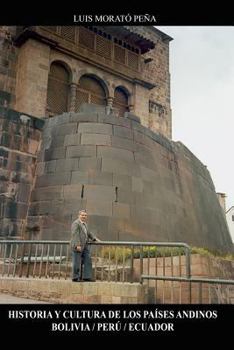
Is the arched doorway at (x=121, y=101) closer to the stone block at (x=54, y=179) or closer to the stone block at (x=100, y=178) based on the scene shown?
the stone block at (x=100, y=178)

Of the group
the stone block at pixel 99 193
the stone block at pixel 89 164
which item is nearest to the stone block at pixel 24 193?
the stone block at pixel 89 164

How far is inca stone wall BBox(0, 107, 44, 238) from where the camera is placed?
12.3m

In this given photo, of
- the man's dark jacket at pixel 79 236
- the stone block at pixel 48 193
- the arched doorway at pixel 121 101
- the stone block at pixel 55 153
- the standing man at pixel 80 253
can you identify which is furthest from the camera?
the arched doorway at pixel 121 101

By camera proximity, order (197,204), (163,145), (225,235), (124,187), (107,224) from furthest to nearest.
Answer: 1. (225,235)
2. (197,204)
3. (163,145)
4. (124,187)
5. (107,224)

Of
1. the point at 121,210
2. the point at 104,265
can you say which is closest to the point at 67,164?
the point at 121,210

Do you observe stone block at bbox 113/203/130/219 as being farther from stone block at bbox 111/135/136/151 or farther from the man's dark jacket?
the man's dark jacket

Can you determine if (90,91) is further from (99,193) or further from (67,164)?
(99,193)

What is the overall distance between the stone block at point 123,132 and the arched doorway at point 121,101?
7292mm

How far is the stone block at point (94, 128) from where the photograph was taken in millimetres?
13500

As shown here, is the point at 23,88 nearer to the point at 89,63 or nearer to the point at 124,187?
the point at 89,63

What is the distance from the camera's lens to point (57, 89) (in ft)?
61.9
